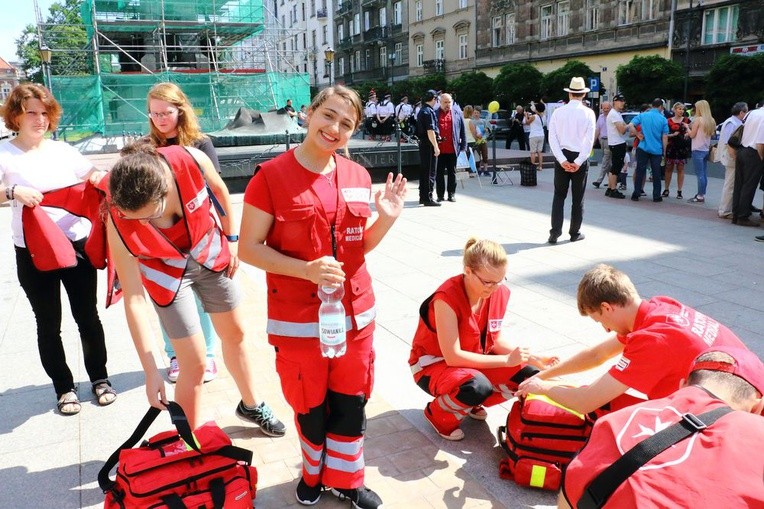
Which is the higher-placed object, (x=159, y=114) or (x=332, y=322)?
(x=159, y=114)

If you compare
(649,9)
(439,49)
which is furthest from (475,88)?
(439,49)

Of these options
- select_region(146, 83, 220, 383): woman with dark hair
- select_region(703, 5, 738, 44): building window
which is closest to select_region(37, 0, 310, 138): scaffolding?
select_region(703, 5, 738, 44): building window

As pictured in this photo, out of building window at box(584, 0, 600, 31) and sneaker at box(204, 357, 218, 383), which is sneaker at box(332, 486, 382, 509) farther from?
building window at box(584, 0, 600, 31)

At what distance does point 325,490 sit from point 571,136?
20.2ft

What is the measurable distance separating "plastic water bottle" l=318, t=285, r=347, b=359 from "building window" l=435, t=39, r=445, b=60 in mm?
50383

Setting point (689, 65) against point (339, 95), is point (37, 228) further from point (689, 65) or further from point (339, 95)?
point (689, 65)

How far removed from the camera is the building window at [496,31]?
143 feet

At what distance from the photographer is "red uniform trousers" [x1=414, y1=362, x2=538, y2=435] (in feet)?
10.4

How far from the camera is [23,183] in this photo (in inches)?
141

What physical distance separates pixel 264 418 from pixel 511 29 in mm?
42925

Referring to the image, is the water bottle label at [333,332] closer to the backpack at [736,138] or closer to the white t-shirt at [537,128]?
the backpack at [736,138]

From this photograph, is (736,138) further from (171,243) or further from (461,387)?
(171,243)

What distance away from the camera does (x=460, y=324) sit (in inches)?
131

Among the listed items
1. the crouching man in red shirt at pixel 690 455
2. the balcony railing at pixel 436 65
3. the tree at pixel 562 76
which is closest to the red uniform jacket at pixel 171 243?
the crouching man in red shirt at pixel 690 455
